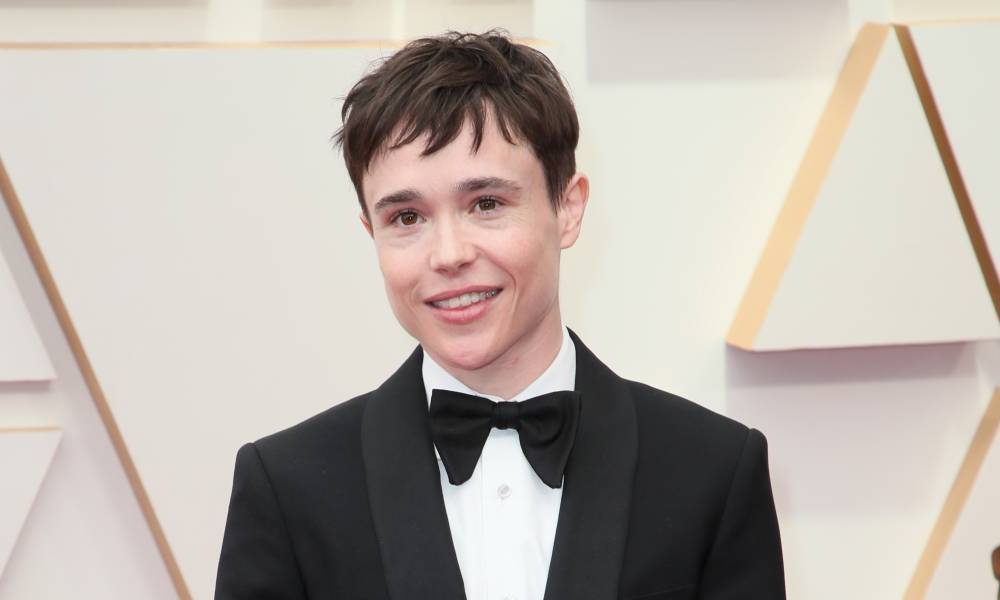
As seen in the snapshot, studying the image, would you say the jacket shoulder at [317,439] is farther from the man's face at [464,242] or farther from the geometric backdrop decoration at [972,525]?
the geometric backdrop decoration at [972,525]

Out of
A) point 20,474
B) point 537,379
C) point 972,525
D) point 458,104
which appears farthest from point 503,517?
point 972,525

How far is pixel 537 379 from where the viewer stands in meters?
1.43

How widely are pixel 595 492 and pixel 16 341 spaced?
1.08 m

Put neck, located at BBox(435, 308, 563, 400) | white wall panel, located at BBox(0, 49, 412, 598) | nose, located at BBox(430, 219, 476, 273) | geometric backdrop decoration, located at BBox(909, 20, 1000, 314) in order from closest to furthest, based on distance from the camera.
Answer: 1. nose, located at BBox(430, 219, 476, 273)
2. neck, located at BBox(435, 308, 563, 400)
3. white wall panel, located at BBox(0, 49, 412, 598)
4. geometric backdrop decoration, located at BBox(909, 20, 1000, 314)

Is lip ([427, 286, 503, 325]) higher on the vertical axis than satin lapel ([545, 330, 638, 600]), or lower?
higher

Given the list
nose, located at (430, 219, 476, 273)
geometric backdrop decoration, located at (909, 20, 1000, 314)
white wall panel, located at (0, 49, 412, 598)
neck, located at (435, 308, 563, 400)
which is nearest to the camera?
nose, located at (430, 219, 476, 273)

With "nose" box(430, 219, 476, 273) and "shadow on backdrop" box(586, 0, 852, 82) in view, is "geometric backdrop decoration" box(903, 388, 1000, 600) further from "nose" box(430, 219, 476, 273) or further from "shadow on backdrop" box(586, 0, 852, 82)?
"nose" box(430, 219, 476, 273)

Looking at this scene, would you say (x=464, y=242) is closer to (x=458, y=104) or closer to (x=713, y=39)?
(x=458, y=104)

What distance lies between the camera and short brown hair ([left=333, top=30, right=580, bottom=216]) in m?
1.34

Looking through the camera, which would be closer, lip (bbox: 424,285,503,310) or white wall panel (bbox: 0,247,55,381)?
lip (bbox: 424,285,503,310)

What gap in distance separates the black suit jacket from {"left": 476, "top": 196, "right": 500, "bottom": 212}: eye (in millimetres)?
234

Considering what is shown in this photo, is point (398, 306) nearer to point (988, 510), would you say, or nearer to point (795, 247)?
point (795, 247)

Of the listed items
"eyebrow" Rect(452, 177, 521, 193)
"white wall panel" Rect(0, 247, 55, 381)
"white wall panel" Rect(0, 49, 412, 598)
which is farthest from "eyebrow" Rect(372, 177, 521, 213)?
"white wall panel" Rect(0, 247, 55, 381)

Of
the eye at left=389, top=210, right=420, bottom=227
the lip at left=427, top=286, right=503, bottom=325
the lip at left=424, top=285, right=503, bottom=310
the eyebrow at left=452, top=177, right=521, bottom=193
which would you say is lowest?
the lip at left=427, top=286, right=503, bottom=325
